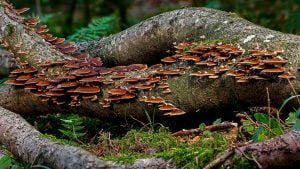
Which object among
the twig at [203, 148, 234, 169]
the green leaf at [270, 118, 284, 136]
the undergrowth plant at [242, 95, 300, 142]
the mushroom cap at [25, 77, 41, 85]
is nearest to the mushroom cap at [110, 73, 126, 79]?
the mushroom cap at [25, 77, 41, 85]

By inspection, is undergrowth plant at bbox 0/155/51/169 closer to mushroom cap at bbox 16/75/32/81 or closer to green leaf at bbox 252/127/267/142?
mushroom cap at bbox 16/75/32/81

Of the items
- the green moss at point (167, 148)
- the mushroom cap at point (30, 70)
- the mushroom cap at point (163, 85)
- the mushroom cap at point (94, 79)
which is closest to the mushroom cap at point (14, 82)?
the mushroom cap at point (30, 70)

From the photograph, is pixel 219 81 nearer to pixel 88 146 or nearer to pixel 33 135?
pixel 88 146

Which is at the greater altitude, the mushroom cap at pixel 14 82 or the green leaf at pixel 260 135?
the mushroom cap at pixel 14 82

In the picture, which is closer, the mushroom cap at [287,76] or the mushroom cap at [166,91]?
the mushroom cap at [287,76]

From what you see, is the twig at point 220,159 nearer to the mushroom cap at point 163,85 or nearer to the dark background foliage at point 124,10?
the mushroom cap at point 163,85

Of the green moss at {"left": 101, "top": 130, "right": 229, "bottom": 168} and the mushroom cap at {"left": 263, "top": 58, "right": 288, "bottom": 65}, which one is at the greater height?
the mushroom cap at {"left": 263, "top": 58, "right": 288, "bottom": 65}

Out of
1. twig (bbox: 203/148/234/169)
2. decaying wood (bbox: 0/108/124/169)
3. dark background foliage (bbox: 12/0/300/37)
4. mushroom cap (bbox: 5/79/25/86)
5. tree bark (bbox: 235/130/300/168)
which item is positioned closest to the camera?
tree bark (bbox: 235/130/300/168)

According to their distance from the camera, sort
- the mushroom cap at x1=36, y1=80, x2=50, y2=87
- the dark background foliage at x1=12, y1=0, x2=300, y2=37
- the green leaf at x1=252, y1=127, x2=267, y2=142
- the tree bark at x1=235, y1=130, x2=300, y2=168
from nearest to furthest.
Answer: the tree bark at x1=235, y1=130, x2=300, y2=168, the green leaf at x1=252, y1=127, x2=267, y2=142, the mushroom cap at x1=36, y1=80, x2=50, y2=87, the dark background foliage at x1=12, y1=0, x2=300, y2=37
